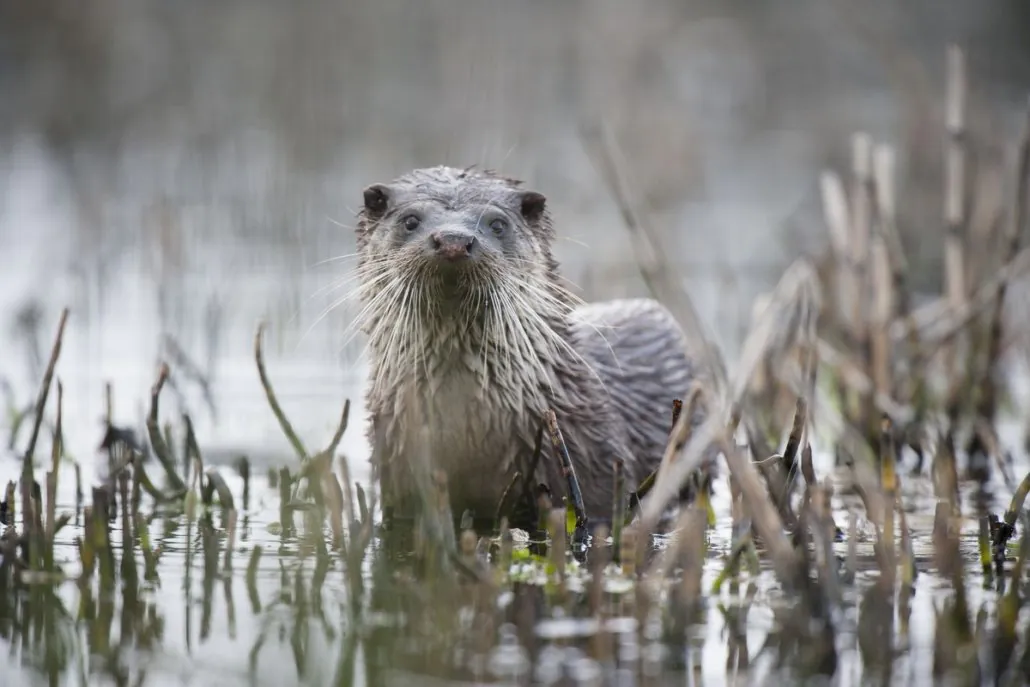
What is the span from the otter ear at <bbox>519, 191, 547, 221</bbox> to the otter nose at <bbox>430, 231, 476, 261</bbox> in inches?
15.9

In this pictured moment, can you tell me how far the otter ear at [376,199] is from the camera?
3855 mm

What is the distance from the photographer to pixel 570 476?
3613 millimetres

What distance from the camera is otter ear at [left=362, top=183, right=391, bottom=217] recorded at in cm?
386

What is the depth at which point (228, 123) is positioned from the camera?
33.0 ft

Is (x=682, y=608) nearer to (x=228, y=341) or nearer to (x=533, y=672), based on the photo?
(x=533, y=672)

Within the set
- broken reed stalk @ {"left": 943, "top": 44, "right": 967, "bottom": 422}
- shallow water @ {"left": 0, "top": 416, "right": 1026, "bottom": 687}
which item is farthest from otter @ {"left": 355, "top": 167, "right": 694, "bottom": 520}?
broken reed stalk @ {"left": 943, "top": 44, "right": 967, "bottom": 422}

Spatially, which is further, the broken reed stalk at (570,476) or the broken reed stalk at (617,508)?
the broken reed stalk at (570,476)

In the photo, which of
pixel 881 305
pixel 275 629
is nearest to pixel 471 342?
pixel 275 629

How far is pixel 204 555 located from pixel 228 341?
11.3 feet

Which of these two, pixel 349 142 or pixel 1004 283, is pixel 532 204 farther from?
pixel 349 142

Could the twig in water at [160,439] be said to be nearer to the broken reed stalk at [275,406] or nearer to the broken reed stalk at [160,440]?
the broken reed stalk at [160,440]

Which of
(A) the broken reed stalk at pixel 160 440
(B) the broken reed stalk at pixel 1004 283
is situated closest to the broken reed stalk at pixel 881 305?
(B) the broken reed stalk at pixel 1004 283

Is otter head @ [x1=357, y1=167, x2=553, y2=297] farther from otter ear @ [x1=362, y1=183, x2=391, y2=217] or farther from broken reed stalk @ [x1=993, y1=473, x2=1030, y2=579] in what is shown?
broken reed stalk @ [x1=993, y1=473, x2=1030, y2=579]

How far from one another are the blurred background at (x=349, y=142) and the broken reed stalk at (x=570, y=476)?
37.7 inches
